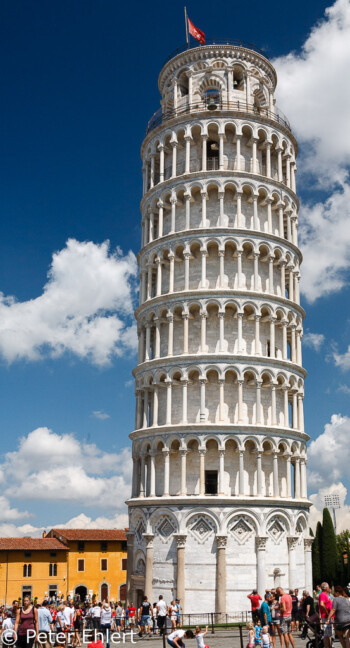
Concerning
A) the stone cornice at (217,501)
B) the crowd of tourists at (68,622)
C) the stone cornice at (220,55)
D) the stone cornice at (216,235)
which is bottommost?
the crowd of tourists at (68,622)

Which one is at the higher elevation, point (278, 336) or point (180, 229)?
point (180, 229)

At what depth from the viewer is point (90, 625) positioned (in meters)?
31.2

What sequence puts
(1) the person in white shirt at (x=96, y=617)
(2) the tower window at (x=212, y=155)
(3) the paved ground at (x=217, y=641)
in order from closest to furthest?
(3) the paved ground at (x=217, y=641) → (1) the person in white shirt at (x=96, y=617) → (2) the tower window at (x=212, y=155)

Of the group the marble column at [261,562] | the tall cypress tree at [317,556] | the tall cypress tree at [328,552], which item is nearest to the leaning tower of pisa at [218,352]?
the marble column at [261,562]

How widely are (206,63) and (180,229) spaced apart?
14091mm

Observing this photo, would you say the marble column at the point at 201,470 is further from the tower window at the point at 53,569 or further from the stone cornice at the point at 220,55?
the tower window at the point at 53,569

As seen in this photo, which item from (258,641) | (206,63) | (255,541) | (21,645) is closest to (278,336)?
(255,541)

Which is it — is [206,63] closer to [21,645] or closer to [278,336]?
[278,336]

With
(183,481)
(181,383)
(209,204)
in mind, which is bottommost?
(183,481)

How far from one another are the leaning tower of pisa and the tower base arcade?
0.08 metres

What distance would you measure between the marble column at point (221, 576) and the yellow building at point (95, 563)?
1822 inches

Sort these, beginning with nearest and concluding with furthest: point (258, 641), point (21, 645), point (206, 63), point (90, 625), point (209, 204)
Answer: point (21, 645) < point (258, 641) < point (90, 625) < point (209, 204) < point (206, 63)

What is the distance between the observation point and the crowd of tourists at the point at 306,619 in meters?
17.5

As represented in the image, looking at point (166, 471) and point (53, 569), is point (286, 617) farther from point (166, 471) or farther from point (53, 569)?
point (53, 569)
